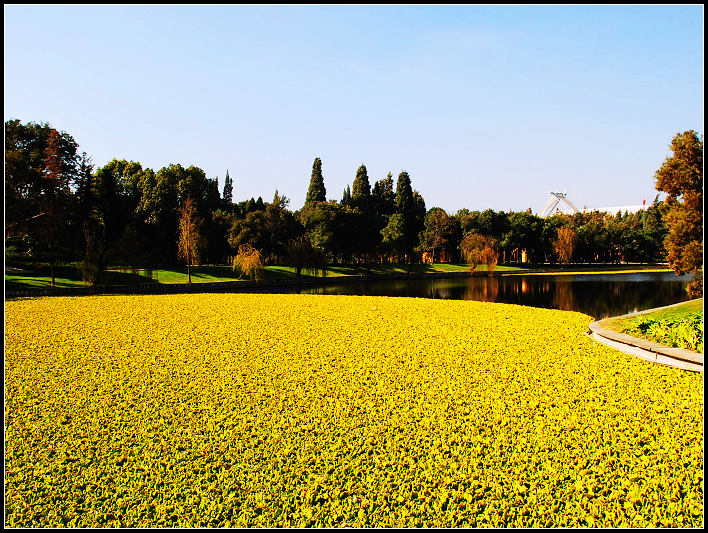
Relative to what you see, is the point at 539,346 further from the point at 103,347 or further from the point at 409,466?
the point at 103,347

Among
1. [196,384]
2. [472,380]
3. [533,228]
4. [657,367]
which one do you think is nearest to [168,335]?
[196,384]

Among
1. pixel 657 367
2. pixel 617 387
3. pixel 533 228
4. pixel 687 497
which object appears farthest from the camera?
pixel 533 228

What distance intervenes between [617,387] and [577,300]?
Answer: 20241 mm

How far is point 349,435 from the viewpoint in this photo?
6047 mm

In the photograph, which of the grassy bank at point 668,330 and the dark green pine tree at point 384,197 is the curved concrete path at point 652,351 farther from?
the dark green pine tree at point 384,197

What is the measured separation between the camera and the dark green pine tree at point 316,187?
7350 centimetres

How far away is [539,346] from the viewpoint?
1140cm

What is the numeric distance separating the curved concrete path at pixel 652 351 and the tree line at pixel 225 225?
11.3 meters

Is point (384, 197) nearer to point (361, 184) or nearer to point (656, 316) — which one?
point (361, 184)

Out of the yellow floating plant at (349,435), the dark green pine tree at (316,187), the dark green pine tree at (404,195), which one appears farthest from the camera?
the dark green pine tree at (316,187)

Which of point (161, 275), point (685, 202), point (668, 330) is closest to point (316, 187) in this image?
point (161, 275)

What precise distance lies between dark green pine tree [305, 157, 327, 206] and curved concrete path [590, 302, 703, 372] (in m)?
63.4

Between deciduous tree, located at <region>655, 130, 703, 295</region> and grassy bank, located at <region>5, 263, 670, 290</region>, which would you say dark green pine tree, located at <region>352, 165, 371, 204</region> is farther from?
deciduous tree, located at <region>655, 130, 703, 295</region>

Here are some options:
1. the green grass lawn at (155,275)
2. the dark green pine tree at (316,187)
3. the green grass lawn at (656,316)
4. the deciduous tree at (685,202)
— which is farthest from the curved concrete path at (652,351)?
the dark green pine tree at (316,187)
